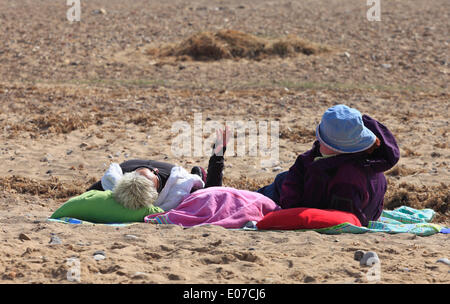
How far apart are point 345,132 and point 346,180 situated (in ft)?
1.20

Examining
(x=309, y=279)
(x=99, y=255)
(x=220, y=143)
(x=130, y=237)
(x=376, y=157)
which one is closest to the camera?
(x=309, y=279)

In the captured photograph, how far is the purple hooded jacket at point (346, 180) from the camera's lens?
5504 mm

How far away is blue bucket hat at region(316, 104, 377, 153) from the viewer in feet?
17.7

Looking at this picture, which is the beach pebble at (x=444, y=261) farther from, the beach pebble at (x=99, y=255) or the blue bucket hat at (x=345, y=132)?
the beach pebble at (x=99, y=255)

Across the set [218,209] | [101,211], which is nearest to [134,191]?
[101,211]

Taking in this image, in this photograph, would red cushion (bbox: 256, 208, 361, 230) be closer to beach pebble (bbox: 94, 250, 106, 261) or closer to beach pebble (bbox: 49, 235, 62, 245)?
beach pebble (bbox: 94, 250, 106, 261)

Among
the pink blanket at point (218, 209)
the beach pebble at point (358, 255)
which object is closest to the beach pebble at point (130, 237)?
the pink blanket at point (218, 209)

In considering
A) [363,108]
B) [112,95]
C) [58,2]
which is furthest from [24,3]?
[363,108]

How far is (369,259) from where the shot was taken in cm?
450

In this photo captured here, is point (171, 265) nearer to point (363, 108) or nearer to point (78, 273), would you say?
point (78, 273)

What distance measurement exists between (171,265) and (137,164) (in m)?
2.30

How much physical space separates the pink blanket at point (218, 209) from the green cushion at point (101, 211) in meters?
0.13

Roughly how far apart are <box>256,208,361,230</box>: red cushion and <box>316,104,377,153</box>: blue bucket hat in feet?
1.63

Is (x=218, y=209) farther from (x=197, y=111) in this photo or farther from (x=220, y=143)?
(x=197, y=111)
